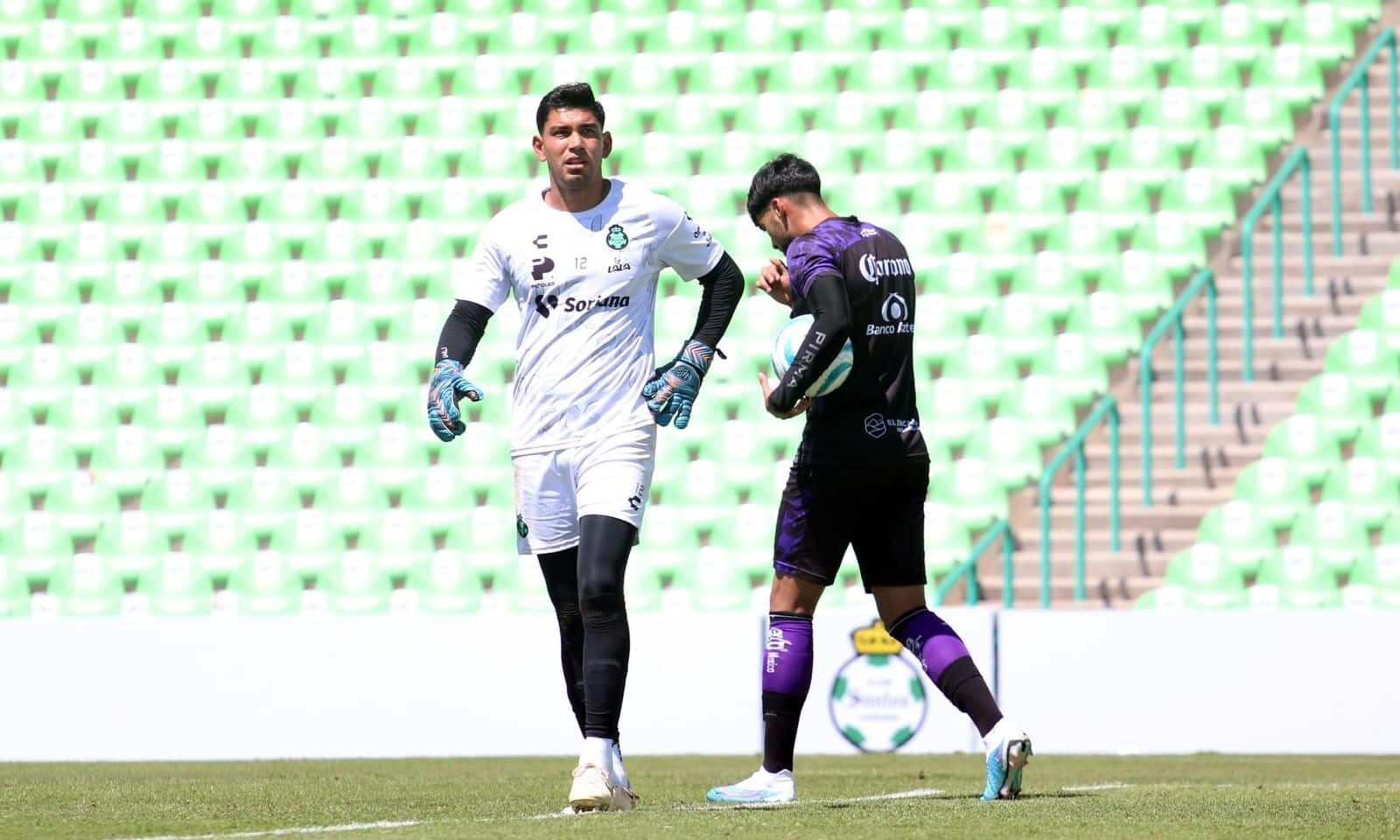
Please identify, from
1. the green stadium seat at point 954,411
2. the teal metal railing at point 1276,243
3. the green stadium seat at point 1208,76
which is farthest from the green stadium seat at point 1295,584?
the green stadium seat at point 1208,76

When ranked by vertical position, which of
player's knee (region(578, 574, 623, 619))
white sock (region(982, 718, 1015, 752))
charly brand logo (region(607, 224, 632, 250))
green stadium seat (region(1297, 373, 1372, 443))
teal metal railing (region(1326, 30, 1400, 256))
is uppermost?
teal metal railing (region(1326, 30, 1400, 256))

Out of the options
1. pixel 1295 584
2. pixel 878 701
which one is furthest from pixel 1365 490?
pixel 878 701

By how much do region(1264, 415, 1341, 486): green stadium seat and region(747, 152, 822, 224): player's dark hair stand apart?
641 cm

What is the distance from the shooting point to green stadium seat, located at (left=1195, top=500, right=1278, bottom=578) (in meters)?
10.5

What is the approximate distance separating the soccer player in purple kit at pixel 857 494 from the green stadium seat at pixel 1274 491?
6.05 metres

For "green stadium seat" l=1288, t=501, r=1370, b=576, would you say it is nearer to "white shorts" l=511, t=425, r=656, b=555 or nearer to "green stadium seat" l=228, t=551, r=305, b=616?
"green stadium seat" l=228, t=551, r=305, b=616

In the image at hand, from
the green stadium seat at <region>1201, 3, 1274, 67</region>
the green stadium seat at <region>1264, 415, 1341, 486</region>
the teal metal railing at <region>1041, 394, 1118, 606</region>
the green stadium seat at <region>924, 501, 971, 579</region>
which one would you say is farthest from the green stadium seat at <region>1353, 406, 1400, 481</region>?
the green stadium seat at <region>1201, 3, 1274, 67</region>

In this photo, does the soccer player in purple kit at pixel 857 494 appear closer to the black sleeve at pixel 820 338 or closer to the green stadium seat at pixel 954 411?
the black sleeve at pixel 820 338

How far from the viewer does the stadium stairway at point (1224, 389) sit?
10.9 meters

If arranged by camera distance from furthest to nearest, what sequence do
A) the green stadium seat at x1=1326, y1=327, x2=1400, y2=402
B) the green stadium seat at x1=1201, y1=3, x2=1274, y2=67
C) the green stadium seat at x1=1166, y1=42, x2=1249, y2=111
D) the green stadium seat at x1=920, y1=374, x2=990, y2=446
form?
1. the green stadium seat at x1=1201, y1=3, x2=1274, y2=67
2. the green stadium seat at x1=1166, y1=42, x2=1249, y2=111
3. the green stadium seat at x1=920, y1=374, x2=990, y2=446
4. the green stadium seat at x1=1326, y1=327, x2=1400, y2=402

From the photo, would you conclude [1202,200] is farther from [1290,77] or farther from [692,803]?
[692,803]

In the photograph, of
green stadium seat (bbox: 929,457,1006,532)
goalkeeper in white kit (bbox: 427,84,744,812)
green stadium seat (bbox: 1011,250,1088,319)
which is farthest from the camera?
green stadium seat (bbox: 1011,250,1088,319)

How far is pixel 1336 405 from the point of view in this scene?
11109mm

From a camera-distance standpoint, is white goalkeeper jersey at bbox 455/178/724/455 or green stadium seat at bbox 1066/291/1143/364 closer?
white goalkeeper jersey at bbox 455/178/724/455
